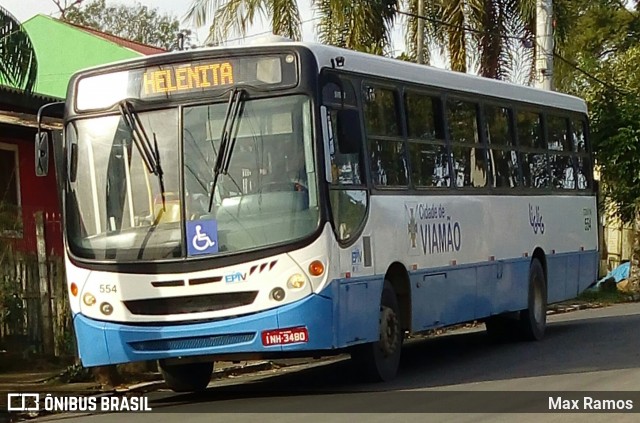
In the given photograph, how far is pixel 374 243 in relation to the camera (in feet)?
40.6

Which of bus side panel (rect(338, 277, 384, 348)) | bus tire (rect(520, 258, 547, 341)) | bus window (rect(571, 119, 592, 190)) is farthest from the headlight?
bus window (rect(571, 119, 592, 190))

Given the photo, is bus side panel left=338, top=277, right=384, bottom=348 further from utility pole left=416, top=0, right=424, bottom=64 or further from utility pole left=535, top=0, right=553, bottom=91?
utility pole left=416, top=0, right=424, bottom=64

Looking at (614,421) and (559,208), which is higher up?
(559,208)

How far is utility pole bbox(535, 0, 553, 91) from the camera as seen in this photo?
22922mm

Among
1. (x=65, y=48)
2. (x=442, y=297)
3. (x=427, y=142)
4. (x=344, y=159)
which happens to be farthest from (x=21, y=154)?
(x=65, y=48)

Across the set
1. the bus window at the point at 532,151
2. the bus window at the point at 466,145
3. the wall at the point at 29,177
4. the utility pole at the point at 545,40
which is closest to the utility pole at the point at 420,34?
the utility pole at the point at 545,40

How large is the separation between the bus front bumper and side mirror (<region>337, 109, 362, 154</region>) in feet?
4.91

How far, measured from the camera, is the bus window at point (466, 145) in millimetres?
14672

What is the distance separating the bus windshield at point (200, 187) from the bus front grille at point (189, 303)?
0.40 m

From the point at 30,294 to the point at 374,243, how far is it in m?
5.05

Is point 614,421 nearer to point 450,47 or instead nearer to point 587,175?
point 587,175

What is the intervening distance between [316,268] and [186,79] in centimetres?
219

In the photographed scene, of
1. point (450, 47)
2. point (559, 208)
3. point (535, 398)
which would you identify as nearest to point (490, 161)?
point (559, 208)

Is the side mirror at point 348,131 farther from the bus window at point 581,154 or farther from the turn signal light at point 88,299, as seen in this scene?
the bus window at point 581,154
